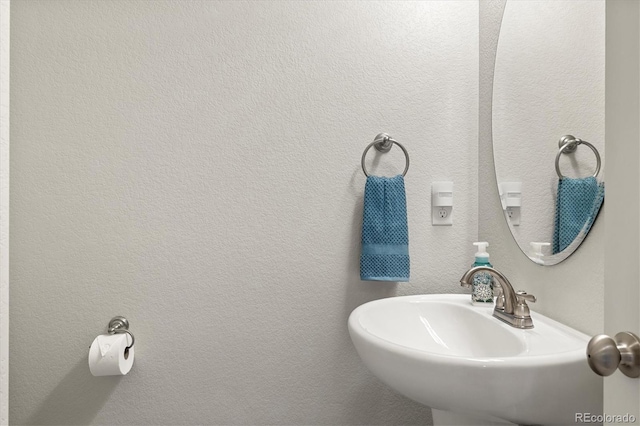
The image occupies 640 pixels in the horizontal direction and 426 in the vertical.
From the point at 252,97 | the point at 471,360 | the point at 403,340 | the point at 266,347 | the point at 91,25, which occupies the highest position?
the point at 91,25

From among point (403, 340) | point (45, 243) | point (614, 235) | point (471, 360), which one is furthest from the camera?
point (45, 243)

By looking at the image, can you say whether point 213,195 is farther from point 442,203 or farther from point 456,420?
point 456,420

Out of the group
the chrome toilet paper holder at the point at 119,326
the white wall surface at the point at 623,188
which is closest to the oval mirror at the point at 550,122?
the white wall surface at the point at 623,188

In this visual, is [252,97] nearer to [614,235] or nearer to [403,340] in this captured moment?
[403,340]

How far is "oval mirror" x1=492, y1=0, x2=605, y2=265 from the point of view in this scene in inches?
32.2

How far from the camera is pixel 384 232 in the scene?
→ 49.7 inches

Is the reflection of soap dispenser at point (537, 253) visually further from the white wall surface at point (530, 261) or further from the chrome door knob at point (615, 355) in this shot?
the chrome door knob at point (615, 355)

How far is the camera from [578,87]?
0.85m

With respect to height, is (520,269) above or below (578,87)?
below

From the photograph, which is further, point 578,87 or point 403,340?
point 403,340

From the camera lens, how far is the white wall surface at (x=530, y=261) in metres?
0.82

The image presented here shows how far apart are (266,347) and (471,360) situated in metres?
0.81

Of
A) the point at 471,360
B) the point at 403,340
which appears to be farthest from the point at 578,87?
the point at 403,340

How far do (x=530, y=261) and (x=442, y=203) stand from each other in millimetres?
343
